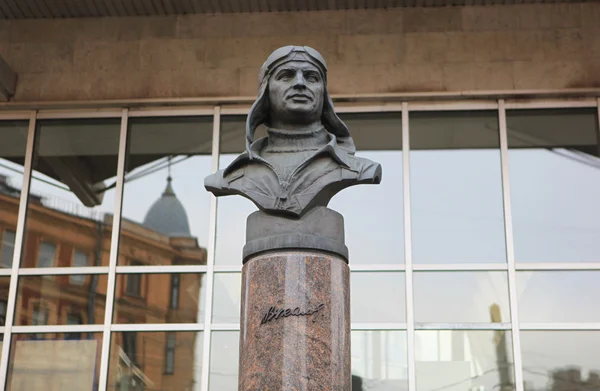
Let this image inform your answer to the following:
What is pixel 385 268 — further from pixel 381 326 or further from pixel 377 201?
pixel 377 201

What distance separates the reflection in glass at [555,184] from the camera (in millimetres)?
13258

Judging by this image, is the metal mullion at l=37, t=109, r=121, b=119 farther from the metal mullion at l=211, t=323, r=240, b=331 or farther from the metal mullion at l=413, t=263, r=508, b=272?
the metal mullion at l=413, t=263, r=508, b=272

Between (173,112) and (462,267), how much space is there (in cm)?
488

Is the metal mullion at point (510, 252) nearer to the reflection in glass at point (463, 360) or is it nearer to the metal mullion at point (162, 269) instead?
the reflection in glass at point (463, 360)

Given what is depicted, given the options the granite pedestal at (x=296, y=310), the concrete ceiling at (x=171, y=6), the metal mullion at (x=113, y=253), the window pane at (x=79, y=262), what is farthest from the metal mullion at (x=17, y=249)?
the granite pedestal at (x=296, y=310)

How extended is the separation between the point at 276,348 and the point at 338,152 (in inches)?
69.9

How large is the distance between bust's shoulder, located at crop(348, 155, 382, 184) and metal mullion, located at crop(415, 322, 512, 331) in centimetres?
569

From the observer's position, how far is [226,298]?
13.2 m

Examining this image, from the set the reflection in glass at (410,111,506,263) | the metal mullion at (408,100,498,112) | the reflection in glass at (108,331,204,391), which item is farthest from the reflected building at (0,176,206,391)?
the metal mullion at (408,100,498,112)

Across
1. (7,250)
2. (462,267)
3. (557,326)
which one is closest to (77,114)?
(7,250)

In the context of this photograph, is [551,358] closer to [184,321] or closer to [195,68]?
[184,321]

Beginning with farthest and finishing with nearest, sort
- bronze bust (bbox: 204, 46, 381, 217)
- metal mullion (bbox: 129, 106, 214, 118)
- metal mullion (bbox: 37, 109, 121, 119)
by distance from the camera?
metal mullion (bbox: 37, 109, 121, 119)
metal mullion (bbox: 129, 106, 214, 118)
bronze bust (bbox: 204, 46, 381, 217)

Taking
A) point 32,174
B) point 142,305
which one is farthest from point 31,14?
point 142,305

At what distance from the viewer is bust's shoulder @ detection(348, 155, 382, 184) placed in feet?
24.8
